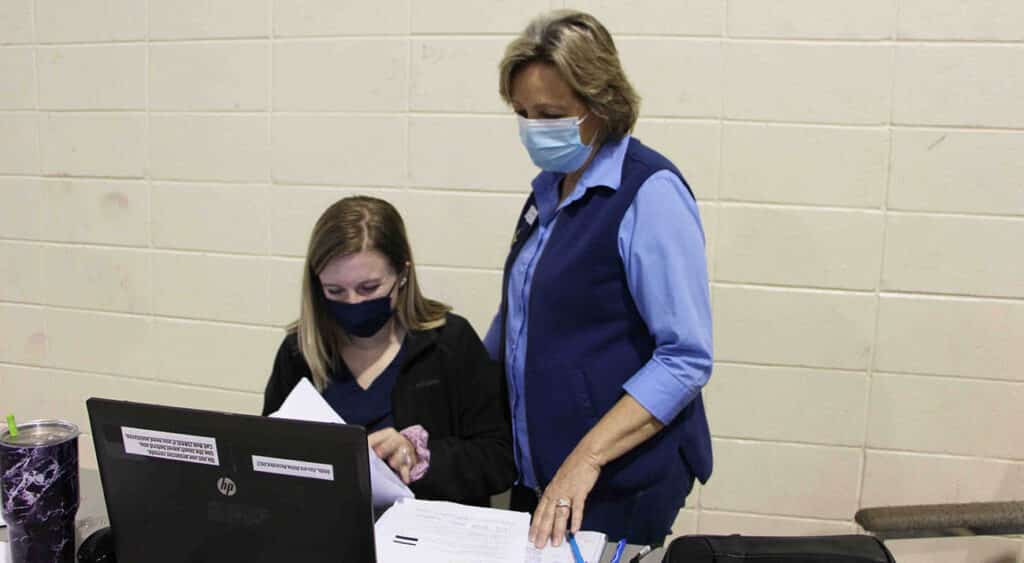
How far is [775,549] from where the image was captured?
1152 millimetres

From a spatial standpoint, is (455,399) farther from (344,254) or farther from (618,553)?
(618,553)

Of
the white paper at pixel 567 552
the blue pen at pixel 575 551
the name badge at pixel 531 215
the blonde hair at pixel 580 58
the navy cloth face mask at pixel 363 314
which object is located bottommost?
the white paper at pixel 567 552

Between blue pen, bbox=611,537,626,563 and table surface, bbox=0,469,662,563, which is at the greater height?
blue pen, bbox=611,537,626,563

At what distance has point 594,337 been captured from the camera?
1469 millimetres

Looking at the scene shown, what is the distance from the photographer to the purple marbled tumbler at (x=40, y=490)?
113 centimetres

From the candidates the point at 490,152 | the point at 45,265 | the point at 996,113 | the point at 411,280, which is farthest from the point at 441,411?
the point at 45,265

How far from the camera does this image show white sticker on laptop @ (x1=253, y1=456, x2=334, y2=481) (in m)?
0.96

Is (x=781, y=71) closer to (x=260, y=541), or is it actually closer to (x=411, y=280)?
(x=411, y=280)

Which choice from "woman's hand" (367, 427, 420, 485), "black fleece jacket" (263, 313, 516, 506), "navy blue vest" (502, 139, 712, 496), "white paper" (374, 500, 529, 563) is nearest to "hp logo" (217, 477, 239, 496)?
"white paper" (374, 500, 529, 563)

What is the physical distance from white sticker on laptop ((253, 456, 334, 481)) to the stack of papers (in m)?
0.28

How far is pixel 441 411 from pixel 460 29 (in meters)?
1.12

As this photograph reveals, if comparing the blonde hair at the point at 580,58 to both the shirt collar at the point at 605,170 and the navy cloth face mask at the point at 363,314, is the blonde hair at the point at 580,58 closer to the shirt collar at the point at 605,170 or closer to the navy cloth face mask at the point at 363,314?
the shirt collar at the point at 605,170

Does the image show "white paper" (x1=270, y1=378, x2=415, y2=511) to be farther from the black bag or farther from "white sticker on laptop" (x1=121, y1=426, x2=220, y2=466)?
the black bag

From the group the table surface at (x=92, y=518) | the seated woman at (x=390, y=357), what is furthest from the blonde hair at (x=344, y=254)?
the table surface at (x=92, y=518)
